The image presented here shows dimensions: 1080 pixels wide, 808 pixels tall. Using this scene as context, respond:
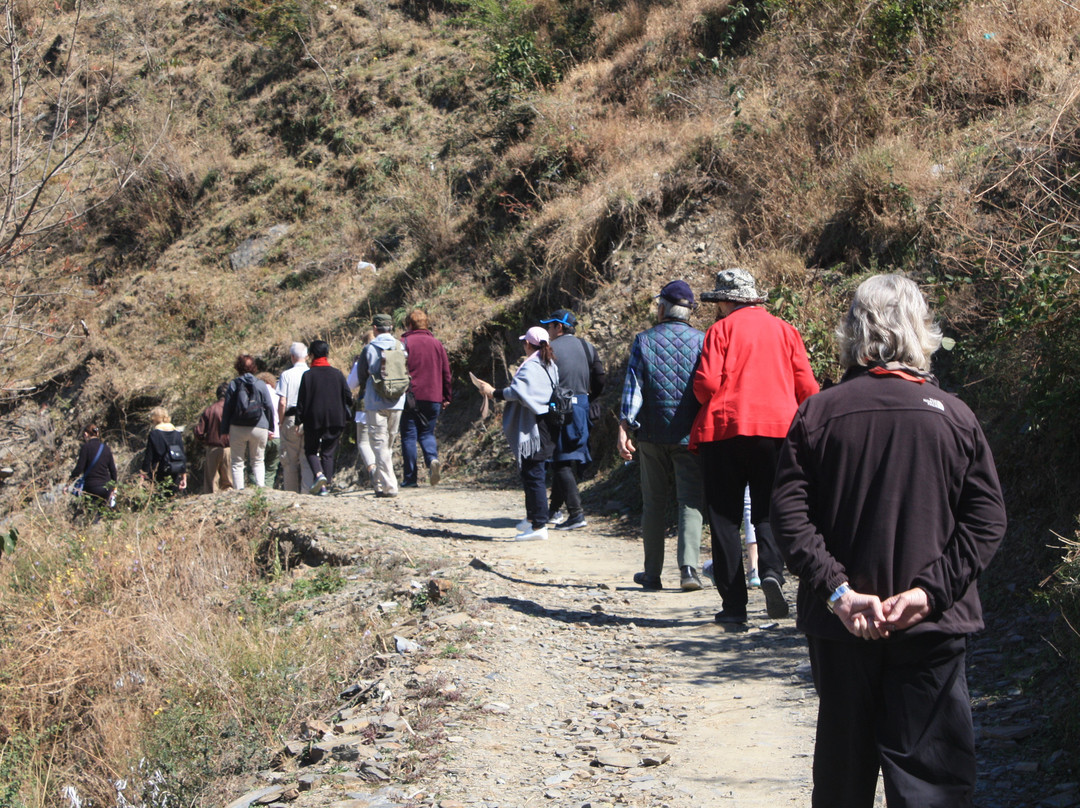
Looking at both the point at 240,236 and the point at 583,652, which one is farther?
the point at 240,236

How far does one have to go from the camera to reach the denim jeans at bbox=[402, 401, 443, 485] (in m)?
11.7

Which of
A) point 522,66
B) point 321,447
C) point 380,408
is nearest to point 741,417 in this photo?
point 380,408

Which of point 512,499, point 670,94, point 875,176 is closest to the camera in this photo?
point 875,176

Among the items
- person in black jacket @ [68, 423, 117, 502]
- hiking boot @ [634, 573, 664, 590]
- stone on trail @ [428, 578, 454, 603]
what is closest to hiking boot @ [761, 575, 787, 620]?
hiking boot @ [634, 573, 664, 590]

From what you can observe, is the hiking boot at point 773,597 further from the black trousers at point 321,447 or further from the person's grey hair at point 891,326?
the black trousers at point 321,447

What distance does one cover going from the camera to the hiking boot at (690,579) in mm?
6461

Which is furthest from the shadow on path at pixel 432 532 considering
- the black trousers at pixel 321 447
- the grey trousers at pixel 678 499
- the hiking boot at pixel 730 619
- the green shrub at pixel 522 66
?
the green shrub at pixel 522 66

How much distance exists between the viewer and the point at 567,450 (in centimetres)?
870

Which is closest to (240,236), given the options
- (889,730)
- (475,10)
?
(475,10)

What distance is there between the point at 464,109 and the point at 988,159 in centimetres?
1526

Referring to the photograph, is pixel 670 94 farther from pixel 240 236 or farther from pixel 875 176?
pixel 240 236

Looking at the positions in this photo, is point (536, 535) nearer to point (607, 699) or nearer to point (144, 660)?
point (144, 660)

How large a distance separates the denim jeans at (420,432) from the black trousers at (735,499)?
6441 mm

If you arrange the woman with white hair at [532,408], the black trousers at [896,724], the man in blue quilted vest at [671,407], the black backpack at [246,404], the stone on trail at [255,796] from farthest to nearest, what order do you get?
the black backpack at [246,404] → the woman with white hair at [532,408] → the man in blue quilted vest at [671,407] → the stone on trail at [255,796] → the black trousers at [896,724]
